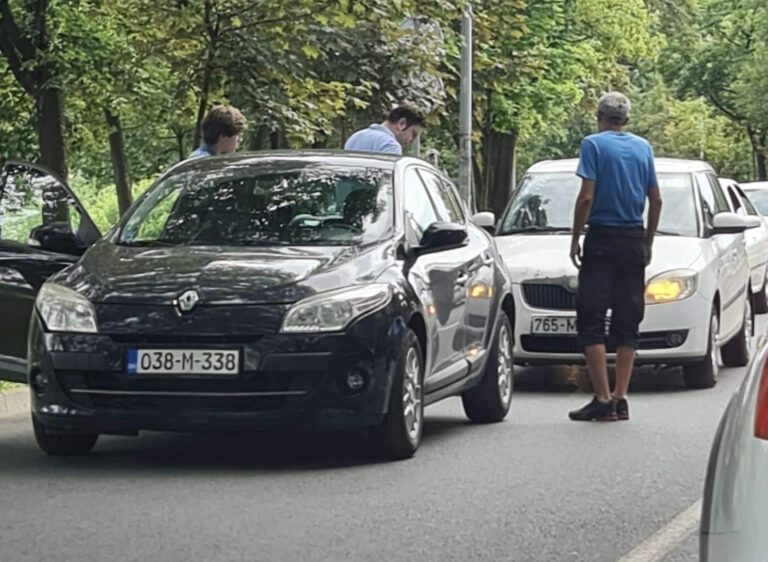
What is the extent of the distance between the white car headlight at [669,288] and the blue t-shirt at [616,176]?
200 centimetres

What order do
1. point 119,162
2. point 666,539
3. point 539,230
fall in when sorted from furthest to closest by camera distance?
point 119,162 < point 539,230 < point 666,539

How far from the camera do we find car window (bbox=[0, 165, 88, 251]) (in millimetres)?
9648

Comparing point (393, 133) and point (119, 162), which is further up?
point (393, 133)

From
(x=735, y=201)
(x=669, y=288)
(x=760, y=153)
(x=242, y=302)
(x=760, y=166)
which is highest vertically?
(x=242, y=302)

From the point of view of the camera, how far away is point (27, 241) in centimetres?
970

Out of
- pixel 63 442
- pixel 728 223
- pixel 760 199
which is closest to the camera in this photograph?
pixel 63 442

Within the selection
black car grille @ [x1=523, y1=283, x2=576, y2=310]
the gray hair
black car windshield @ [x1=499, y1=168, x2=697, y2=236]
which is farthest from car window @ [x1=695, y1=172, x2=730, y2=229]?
the gray hair

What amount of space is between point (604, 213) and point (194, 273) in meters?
3.18

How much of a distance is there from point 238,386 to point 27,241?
2125mm

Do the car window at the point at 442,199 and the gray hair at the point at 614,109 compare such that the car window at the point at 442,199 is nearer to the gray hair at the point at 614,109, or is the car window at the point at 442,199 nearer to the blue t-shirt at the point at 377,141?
the gray hair at the point at 614,109

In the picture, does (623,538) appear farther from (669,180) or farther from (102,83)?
(102,83)

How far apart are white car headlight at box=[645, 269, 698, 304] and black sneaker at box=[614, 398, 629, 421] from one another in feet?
6.32

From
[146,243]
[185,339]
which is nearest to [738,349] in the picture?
[146,243]

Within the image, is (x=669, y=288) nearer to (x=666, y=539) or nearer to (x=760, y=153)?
(x=666, y=539)
